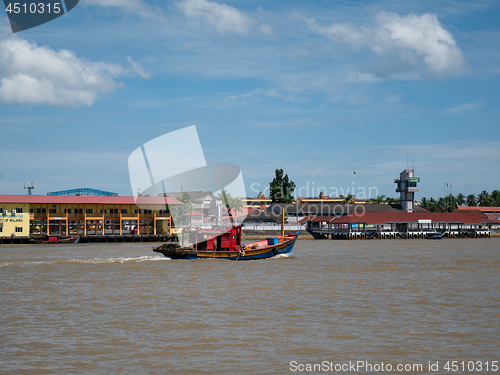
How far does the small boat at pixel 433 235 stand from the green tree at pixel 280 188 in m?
41.4

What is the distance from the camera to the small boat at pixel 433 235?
5012 inches

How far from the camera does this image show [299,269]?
147ft

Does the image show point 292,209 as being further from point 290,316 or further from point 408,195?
point 290,316

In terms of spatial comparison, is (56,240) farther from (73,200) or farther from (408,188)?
(408,188)

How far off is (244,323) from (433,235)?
379 ft

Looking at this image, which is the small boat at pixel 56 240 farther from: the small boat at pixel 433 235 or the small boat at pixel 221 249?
the small boat at pixel 433 235

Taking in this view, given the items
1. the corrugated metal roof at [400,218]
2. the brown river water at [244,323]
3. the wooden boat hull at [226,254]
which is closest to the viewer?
the brown river water at [244,323]

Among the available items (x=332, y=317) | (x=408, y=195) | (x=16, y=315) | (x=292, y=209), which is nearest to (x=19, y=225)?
(x=292, y=209)

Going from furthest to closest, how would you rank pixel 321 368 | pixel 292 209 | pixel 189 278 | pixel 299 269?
pixel 292 209 → pixel 299 269 → pixel 189 278 → pixel 321 368

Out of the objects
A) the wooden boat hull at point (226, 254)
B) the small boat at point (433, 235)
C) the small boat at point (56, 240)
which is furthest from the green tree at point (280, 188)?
the wooden boat hull at point (226, 254)

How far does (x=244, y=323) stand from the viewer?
21531 millimetres

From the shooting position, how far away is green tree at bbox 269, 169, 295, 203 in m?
157

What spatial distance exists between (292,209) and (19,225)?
7179 centimetres

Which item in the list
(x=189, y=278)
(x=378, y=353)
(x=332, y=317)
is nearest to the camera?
(x=378, y=353)
